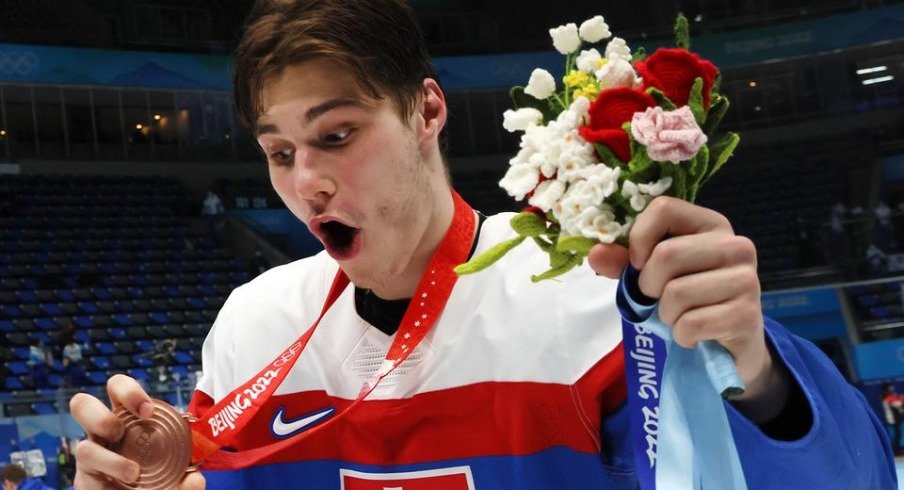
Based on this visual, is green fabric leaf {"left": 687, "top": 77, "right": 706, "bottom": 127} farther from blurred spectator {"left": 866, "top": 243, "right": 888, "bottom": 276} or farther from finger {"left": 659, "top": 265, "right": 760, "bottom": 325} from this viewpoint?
blurred spectator {"left": 866, "top": 243, "right": 888, "bottom": 276}

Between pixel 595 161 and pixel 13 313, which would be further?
pixel 13 313

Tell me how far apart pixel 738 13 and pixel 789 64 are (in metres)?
1.37

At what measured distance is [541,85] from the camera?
115 cm

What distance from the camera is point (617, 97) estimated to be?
1043mm

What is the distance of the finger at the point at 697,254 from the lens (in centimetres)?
95

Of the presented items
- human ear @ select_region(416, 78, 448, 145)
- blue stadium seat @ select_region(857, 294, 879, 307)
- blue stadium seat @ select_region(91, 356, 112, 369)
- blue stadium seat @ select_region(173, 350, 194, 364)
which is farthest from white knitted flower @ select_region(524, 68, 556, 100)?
blue stadium seat @ select_region(857, 294, 879, 307)

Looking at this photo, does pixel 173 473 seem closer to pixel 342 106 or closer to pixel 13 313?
pixel 342 106

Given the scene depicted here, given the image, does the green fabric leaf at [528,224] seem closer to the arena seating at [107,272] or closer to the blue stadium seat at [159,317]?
the arena seating at [107,272]

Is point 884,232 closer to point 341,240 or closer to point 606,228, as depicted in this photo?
point 341,240

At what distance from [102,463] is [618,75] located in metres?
0.88

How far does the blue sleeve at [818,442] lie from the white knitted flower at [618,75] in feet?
0.98

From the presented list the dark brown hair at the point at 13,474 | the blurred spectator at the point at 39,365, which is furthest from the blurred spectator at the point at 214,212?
the dark brown hair at the point at 13,474

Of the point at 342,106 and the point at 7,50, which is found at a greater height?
the point at 342,106

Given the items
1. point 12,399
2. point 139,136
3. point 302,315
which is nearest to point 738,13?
point 139,136
